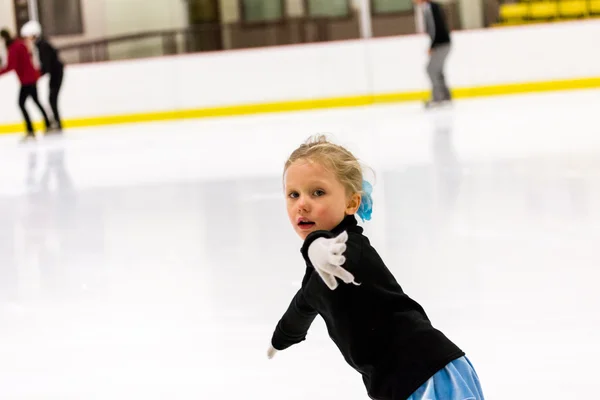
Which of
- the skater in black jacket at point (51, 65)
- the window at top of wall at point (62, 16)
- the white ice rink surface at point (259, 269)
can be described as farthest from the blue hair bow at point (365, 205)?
the window at top of wall at point (62, 16)

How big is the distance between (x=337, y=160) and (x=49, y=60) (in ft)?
38.0

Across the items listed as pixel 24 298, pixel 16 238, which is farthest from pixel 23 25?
pixel 24 298

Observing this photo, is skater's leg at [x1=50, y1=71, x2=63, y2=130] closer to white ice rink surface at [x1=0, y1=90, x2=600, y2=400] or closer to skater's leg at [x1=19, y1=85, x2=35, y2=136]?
skater's leg at [x1=19, y1=85, x2=35, y2=136]

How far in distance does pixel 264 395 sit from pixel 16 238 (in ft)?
10.1

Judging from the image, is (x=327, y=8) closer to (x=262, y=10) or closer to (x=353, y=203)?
(x=262, y=10)

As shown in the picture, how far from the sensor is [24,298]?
11.9ft

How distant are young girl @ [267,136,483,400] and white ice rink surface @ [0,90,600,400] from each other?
0.81 ft

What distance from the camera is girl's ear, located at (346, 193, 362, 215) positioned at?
1639 mm

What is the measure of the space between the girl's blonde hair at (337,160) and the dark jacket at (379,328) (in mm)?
72

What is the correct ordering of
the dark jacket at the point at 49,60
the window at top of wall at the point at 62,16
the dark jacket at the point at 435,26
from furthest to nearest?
the window at top of wall at the point at 62,16
the dark jacket at the point at 49,60
the dark jacket at the point at 435,26

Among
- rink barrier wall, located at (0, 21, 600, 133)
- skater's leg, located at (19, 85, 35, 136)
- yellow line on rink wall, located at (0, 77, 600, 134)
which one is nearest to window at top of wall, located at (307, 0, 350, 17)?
rink barrier wall, located at (0, 21, 600, 133)

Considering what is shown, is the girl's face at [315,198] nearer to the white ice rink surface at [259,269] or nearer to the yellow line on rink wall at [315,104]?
the white ice rink surface at [259,269]

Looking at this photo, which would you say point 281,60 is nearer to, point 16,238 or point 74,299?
point 16,238

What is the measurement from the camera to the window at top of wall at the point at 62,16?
1405 cm
